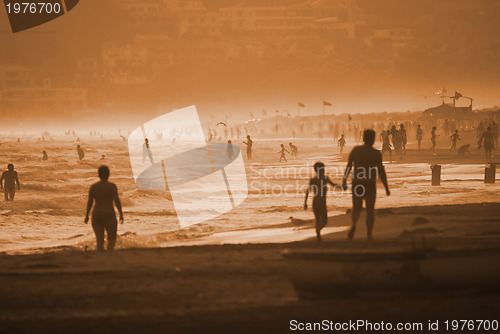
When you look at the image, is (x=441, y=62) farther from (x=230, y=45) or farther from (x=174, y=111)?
(x=174, y=111)

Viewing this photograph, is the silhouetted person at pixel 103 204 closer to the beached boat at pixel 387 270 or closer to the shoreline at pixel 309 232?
the shoreline at pixel 309 232

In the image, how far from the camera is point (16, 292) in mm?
6914

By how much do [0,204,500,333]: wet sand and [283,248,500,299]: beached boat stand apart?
13 cm

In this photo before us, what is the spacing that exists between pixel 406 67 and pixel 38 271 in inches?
5050

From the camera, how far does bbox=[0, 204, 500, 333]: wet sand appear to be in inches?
237

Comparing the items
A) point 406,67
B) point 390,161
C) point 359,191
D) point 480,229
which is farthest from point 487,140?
point 406,67

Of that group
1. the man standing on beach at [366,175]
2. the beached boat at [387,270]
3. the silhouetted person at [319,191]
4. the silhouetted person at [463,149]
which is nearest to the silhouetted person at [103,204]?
the silhouetted person at [319,191]

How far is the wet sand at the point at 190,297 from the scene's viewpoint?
6.02 meters

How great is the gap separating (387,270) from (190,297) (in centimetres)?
195

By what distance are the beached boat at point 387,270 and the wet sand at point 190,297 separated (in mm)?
128

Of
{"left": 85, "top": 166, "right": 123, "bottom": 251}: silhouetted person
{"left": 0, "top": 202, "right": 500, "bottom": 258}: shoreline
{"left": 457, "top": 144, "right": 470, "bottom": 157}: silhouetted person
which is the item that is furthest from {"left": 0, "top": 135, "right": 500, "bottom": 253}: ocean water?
{"left": 85, "top": 166, "right": 123, "bottom": 251}: silhouetted person

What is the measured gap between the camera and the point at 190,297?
669cm

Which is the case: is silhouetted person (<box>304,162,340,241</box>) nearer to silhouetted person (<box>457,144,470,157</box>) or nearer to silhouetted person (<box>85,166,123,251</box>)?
silhouetted person (<box>85,166,123,251</box>)

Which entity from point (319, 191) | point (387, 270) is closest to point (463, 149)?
point (319, 191)
